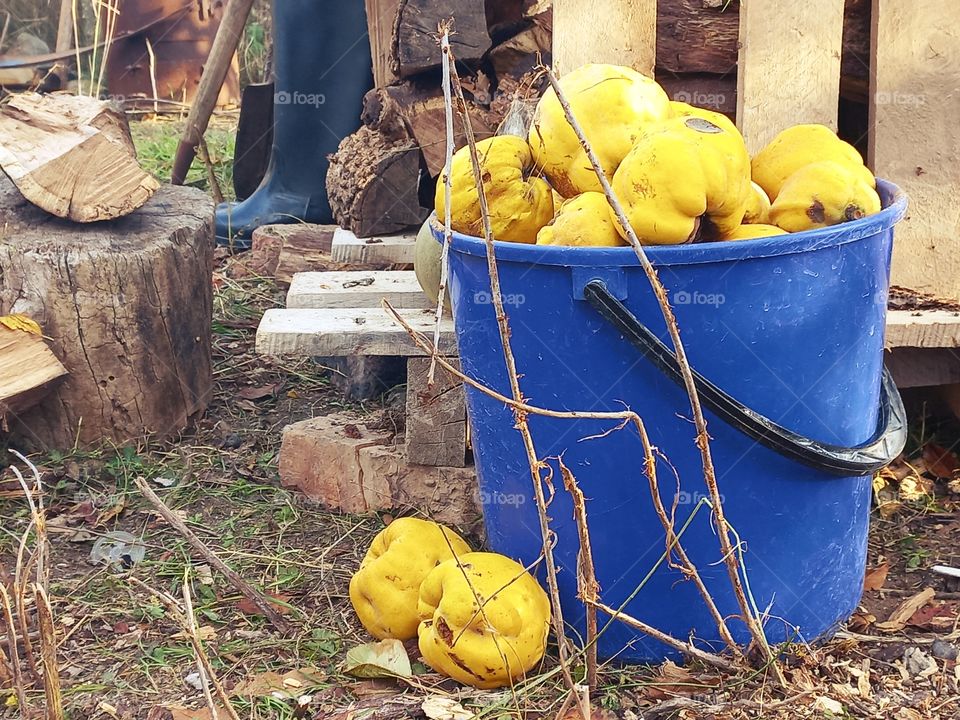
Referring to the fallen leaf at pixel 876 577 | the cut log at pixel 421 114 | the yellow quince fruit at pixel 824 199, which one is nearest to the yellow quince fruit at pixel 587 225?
the yellow quince fruit at pixel 824 199

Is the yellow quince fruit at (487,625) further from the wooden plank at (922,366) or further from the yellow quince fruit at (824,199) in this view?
the wooden plank at (922,366)

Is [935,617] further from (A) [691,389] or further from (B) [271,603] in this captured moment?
(B) [271,603]

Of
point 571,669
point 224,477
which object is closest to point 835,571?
point 571,669

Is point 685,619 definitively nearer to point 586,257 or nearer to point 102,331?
point 586,257

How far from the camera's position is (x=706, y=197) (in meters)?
1.58

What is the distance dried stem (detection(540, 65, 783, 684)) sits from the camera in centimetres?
137

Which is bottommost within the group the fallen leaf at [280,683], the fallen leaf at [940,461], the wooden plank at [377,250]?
the fallen leaf at [280,683]

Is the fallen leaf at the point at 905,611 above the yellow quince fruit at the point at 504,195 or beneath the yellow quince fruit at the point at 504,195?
beneath

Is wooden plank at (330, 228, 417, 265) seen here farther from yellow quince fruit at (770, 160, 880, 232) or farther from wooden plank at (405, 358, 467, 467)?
yellow quince fruit at (770, 160, 880, 232)

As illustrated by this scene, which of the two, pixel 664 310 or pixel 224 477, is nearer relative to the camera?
pixel 664 310

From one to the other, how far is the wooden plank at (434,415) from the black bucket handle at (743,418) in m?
0.71

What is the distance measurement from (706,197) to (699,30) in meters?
1.06

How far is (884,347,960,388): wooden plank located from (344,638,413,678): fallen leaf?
4.26 feet

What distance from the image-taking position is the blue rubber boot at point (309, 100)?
398 centimetres
